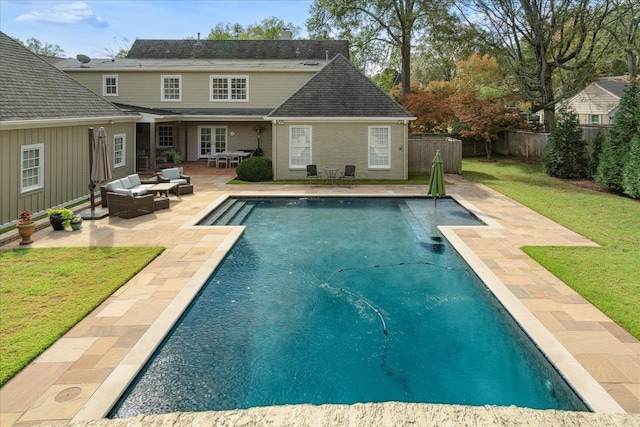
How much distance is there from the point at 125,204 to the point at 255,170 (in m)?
8.42

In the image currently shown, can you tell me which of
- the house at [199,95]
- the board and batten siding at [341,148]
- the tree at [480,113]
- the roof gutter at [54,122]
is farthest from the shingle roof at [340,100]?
the tree at [480,113]

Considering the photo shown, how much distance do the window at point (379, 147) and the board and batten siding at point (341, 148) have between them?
0.50 ft

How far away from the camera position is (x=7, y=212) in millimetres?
12547

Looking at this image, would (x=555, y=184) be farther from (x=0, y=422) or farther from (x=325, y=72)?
Answer: (x=0, y=422)

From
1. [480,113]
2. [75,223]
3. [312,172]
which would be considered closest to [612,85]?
[480,113]

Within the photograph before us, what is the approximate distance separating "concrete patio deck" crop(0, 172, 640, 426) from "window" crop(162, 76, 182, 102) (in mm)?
16934

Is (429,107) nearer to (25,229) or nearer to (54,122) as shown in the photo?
(54,122)

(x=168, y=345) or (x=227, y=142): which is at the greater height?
(x=227, y=142)

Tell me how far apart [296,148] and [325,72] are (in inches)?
160

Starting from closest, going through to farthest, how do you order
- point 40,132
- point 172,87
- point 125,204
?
1. point 40,132
2. point 125,204
3. point 172,87

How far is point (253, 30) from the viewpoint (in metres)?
54.8

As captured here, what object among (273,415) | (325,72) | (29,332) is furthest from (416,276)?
(325,72)

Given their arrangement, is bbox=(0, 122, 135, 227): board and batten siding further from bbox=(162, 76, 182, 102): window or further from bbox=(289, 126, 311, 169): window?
bbox=(162, 76, 182, 102): window

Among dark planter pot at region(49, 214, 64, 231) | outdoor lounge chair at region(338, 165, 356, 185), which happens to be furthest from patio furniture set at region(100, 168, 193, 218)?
outdoor lounge chair at region(338, 165, 356, 185)
